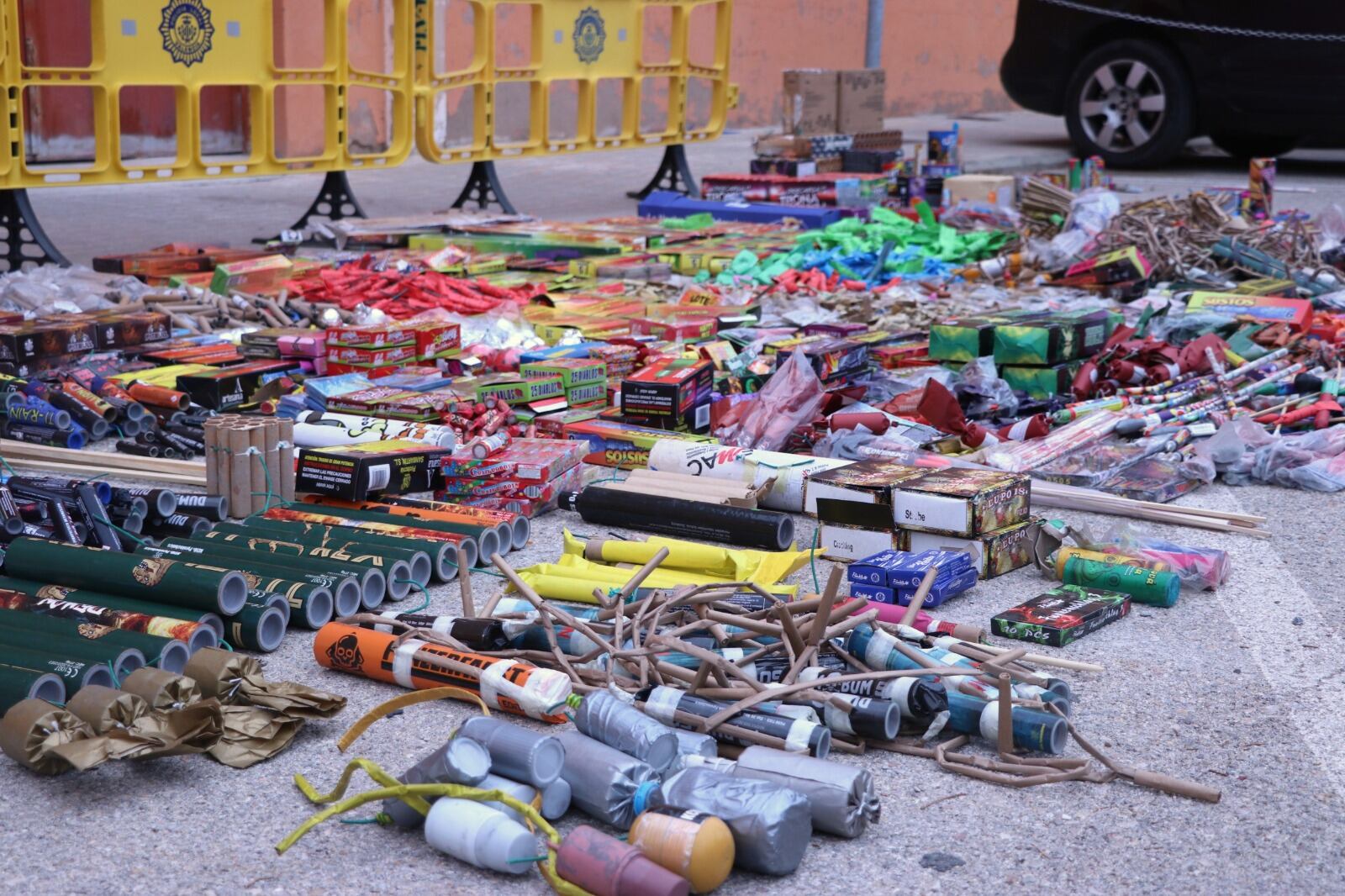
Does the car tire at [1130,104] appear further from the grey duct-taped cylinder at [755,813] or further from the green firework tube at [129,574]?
the grey duct-taped cylinder at [755,813]

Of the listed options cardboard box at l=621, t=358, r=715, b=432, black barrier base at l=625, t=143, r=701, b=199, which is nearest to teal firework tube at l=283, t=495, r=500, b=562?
cardboard box at l=621, t=358, r=715, b=432

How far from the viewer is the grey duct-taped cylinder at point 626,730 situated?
3.22m

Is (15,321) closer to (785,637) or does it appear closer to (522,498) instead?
(522,498)

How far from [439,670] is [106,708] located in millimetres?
782

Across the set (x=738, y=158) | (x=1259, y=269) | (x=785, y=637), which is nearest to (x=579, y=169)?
(x=738, y=158)

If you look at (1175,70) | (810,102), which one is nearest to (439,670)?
(810,102)

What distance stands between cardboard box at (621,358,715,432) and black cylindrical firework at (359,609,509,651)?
2212 mm

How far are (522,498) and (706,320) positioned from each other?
120 inches

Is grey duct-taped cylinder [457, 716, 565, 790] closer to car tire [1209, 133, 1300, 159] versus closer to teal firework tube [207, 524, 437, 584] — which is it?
teal firework tube [207, 524, 437, 584]

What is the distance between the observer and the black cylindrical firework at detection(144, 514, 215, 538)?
4801 mm

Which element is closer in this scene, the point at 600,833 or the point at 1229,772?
the point at 600,833

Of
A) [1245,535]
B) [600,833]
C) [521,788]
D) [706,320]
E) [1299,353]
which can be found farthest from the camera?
[706,320]

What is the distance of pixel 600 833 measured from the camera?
2.88m

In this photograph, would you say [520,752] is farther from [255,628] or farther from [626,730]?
[255,628]
